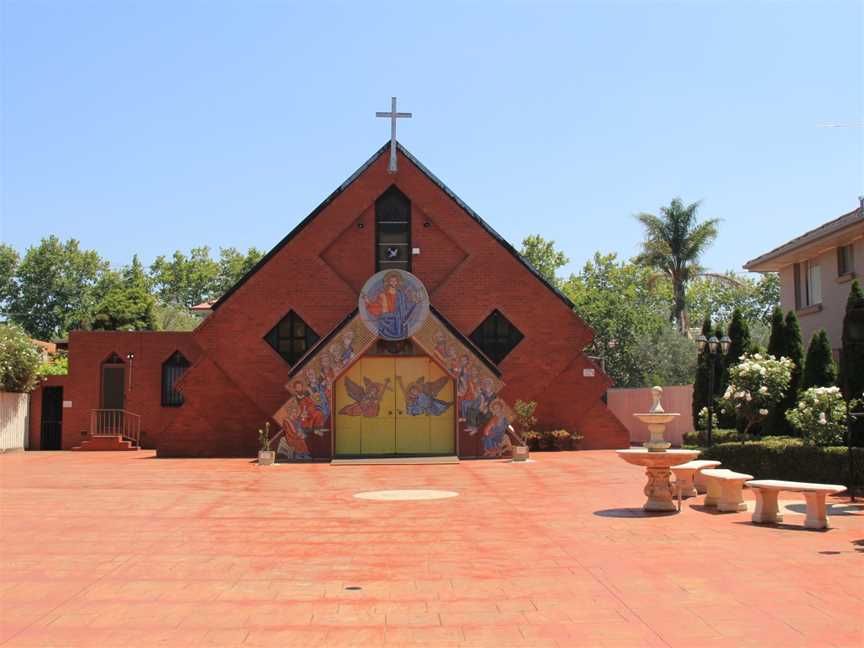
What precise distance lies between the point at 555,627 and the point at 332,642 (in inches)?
75.9

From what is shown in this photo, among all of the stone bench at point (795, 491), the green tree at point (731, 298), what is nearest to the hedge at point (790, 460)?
the stone bench at point (795, 491)

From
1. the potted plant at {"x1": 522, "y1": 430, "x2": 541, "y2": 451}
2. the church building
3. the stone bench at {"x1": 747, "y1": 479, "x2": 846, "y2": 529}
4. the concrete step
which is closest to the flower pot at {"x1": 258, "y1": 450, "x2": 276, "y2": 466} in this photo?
the church building

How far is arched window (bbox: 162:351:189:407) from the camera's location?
33844 millimetres

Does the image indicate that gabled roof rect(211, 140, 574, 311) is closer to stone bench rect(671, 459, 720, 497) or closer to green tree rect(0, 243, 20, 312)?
stone bench rect(671, 459, 720, 497)

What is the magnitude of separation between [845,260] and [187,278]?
70432 millimetres

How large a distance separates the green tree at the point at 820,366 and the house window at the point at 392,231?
46.4ft

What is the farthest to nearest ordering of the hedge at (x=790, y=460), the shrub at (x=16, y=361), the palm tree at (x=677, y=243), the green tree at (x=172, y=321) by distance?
1. the green tree at (x=172, y=321)
2. the palm tree at (x=677, y=243)
3. the shrub at (x=16, y=361)
4. the hedge at (x=790, y=460)

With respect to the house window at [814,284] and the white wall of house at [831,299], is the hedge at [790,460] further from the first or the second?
the house window at [814,284]

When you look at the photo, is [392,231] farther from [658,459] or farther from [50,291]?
[50,291]

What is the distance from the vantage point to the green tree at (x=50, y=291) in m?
76.9

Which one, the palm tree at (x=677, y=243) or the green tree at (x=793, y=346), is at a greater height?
the palm tree at (x=677, y=243)

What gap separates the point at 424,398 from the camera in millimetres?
27109

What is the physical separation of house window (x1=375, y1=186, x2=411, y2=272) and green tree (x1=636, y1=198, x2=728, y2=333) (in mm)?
24912

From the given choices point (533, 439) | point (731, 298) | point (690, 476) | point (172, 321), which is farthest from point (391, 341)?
point (731, 298)
